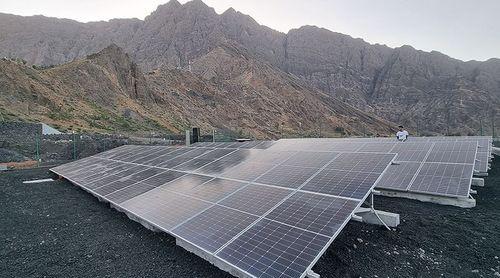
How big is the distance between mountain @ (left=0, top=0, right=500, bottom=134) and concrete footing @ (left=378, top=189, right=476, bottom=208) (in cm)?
7620

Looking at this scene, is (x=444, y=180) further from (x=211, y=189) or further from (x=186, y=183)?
(x=186, y=183)

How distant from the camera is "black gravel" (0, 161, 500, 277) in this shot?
Result: 6105 mm

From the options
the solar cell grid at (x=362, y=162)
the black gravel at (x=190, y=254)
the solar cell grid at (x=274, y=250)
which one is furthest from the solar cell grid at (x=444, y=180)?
the solar cell grid at (x=274, y=250)

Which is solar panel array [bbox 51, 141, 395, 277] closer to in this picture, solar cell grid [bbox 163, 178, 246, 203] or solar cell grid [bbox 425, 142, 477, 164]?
solar cell grid [bbox 163, 178, 246, 203]

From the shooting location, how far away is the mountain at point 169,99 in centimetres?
4000

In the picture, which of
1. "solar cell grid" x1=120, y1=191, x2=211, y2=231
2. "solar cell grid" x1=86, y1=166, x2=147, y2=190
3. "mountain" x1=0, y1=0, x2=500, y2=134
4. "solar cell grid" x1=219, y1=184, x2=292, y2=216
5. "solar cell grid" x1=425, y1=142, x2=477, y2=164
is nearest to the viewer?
"solar cell grid" x1=219, y1=184, x2=292, y2=216

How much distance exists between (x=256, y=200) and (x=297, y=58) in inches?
5634

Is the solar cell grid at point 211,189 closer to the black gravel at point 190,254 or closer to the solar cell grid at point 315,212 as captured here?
the black gravel at point 190,254

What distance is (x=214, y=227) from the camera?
635cm

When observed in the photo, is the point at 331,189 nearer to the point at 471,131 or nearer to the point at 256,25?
the point at 471,131

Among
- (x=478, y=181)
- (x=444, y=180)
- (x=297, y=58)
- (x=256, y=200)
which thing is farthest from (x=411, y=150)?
(x=297, y=58)

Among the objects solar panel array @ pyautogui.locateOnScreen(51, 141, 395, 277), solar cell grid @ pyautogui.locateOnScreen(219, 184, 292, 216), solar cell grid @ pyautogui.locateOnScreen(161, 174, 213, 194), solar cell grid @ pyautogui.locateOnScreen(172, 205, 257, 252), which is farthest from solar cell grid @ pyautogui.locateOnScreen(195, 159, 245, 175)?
solar cell grid @ pyautogui.locateOnScreen(172, 205, 257, 252)

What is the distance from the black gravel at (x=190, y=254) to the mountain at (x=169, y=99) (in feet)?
98.4

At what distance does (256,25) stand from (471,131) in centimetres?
10942
